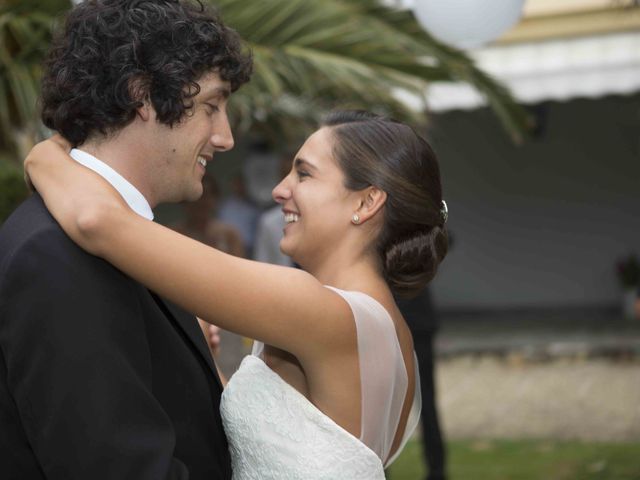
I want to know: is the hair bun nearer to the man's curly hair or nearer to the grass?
the man's curly hair

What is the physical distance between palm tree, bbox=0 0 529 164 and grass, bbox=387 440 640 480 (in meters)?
2.40

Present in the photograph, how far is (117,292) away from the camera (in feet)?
6.71

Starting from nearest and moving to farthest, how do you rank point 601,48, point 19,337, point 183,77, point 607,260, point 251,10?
1. point 19,337
2. point 183,77
3. point 251,10
4. point 601,48
5. point 607,260

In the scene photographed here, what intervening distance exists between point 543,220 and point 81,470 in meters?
13.1

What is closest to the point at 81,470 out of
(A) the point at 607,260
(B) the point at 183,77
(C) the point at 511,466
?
(B) the point at 183,77

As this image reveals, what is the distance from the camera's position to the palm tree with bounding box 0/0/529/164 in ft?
19.2

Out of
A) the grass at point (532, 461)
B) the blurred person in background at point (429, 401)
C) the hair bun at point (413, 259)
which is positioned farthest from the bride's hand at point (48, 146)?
the grass at point (532, 461)

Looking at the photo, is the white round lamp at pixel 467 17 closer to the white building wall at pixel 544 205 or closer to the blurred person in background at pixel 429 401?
the blurred person in background at pixel 429 401

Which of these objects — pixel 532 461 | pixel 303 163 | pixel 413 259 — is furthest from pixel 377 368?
pixel 532 461

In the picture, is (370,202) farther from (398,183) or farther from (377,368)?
(377,368)

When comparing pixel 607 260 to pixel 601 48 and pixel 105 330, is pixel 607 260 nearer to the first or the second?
pixel 601 48

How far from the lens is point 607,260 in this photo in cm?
1421

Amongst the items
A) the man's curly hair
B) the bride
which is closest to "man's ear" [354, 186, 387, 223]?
the bride

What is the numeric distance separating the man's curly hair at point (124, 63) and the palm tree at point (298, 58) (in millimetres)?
3535
